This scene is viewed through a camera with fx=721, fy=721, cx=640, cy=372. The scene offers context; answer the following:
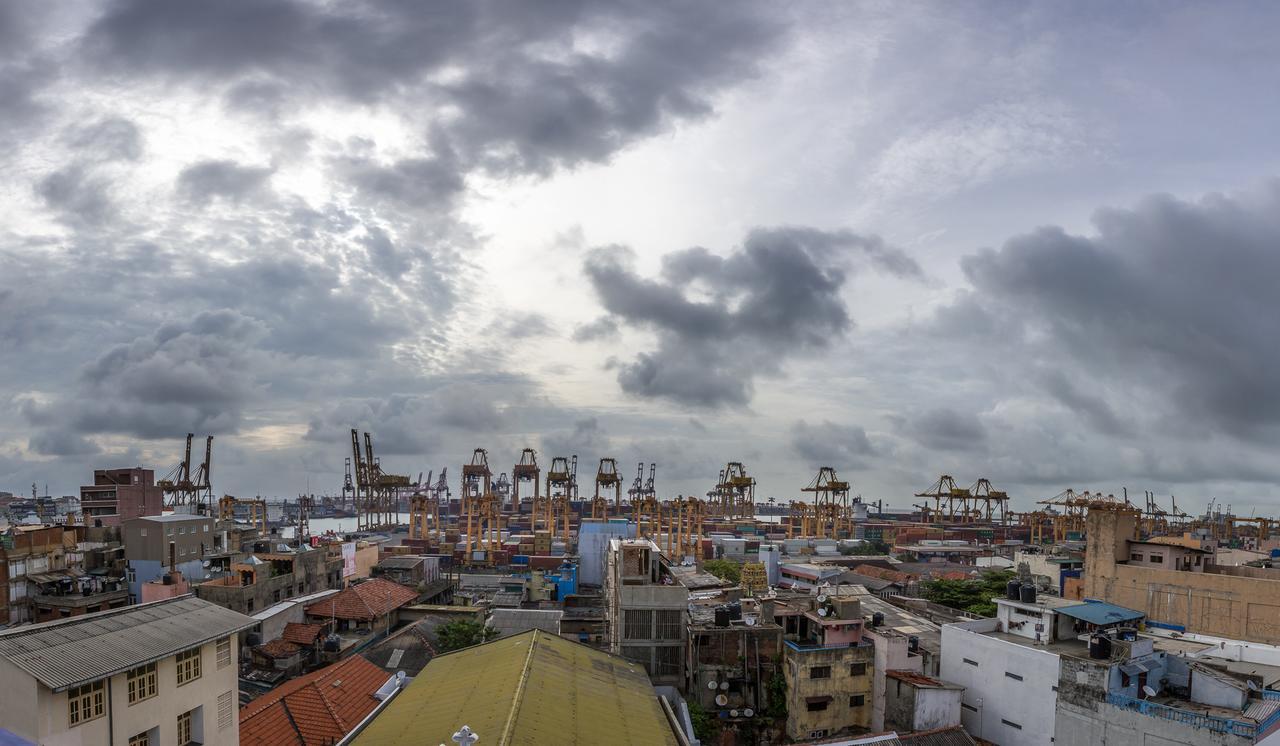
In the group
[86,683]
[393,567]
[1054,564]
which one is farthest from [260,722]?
[1054,564]

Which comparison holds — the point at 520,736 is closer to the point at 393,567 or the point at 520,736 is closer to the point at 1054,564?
the point at 393,567

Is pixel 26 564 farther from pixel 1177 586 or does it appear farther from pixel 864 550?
pixel 864 550

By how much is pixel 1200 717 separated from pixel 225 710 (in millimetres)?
30443

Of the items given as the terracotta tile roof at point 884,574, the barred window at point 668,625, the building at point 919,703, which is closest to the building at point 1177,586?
the terracotta tile roof at point 884,574

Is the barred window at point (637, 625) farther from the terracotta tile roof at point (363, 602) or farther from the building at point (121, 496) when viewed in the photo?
the building at point (121, 496)

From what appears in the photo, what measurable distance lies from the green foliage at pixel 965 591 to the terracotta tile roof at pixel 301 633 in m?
40.4

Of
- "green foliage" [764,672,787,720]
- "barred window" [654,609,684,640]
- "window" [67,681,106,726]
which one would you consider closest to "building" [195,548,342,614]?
"barred window" [654,609,684,640]

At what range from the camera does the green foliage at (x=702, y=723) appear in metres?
29.0

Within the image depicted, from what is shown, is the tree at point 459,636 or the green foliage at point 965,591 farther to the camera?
the green foliage at point 965,591

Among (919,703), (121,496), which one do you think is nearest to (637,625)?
(919,703)

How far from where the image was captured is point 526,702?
56.6 feet

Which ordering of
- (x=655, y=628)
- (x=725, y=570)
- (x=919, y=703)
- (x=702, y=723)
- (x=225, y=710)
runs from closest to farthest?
(x=225, y=710) < (x=919, y=703) < (x=702, y=723) < (x=655, y=628) < (x=725, y=570)

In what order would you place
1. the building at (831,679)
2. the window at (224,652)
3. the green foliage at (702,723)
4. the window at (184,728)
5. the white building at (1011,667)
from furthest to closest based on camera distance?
the building at (831,679)
the green foliage at (702,723)
the white building at (1011,667)
the window at (224,652)
the window at (184,728)

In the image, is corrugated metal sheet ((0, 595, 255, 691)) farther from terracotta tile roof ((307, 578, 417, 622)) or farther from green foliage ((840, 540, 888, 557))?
green foliage ((840, 540, 888, 557))
